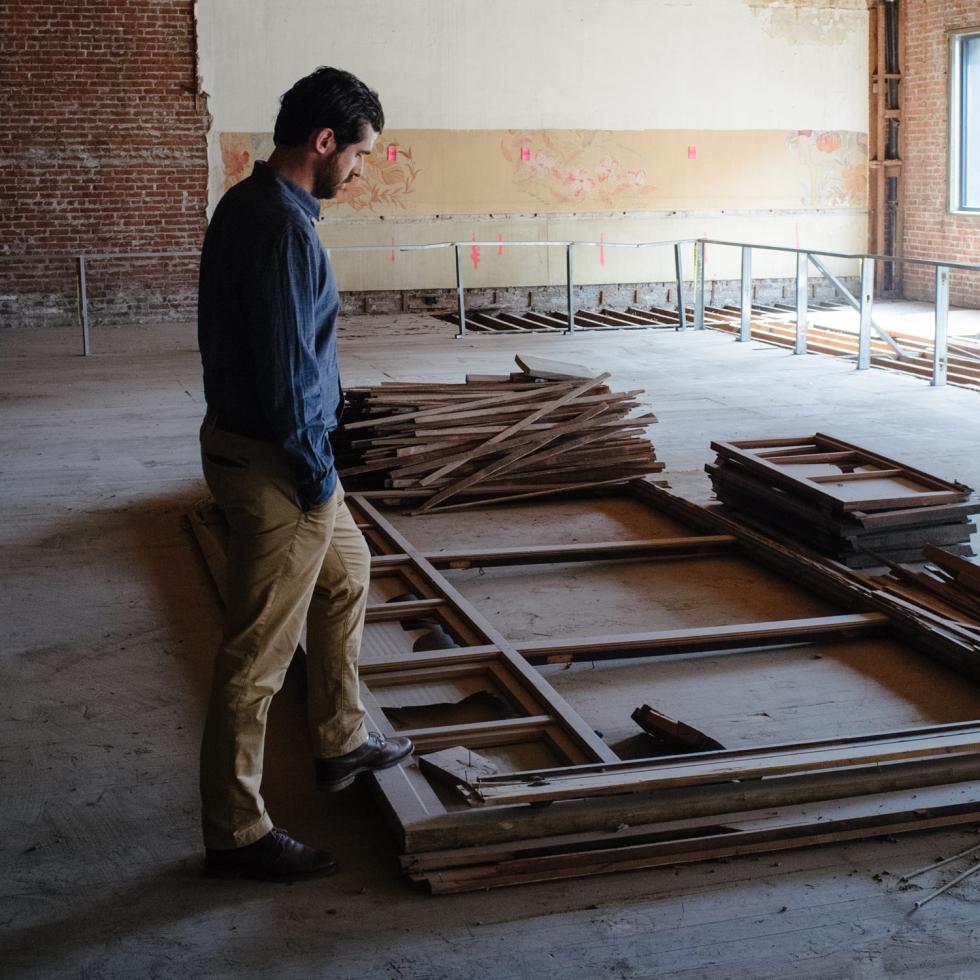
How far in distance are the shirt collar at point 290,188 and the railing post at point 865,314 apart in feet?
26.7

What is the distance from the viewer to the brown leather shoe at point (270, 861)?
108 inches

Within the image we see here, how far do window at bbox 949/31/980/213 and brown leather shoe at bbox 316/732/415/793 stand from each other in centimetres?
1428

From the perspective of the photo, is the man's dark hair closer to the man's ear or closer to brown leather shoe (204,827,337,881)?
the man's ear

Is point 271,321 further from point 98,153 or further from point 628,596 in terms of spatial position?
point 98,153

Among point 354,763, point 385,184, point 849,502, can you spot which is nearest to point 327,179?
point 354,763

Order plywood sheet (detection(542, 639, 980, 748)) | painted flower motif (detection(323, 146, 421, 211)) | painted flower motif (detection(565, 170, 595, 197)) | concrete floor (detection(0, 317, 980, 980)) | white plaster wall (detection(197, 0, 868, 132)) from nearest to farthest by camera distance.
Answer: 1. concrete floor (detection(0, 317, 980, 980))
2. plywood sheet (detection(542, 639, 980, 748))
3. white plaster wall (detection(197, 0, 868, 132))
4. painted flower motif (detection(323, 146, 421, 211))
5. painted flower motif (detection(565, 170, 595, 197))

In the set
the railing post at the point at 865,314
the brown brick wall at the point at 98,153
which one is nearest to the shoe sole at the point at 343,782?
the railing post at the point at 865,314

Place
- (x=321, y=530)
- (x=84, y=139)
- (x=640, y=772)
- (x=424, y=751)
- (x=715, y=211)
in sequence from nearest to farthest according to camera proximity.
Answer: (x=321, y=530)
(x=640, y=772)
(x=424, y=751)
(x=84, y=139)
(x=715, y=211)

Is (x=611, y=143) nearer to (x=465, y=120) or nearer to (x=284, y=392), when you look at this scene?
(x=465, y=120)

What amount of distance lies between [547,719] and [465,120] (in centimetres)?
1258

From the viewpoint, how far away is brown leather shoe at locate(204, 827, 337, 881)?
275cm

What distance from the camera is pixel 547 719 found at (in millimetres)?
3430

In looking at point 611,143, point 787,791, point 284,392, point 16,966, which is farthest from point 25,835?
point 611,143

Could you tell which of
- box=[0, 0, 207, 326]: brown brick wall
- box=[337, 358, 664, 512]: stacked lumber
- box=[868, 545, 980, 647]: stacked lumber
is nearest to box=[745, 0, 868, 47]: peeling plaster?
box=[0, 0, 207, 326]: brown brick wall
